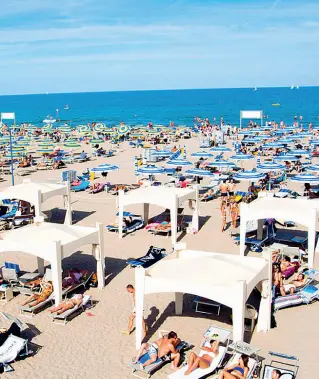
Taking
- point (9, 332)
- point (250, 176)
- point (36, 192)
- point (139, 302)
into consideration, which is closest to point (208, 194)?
point (250, 176)

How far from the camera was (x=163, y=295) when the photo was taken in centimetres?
955

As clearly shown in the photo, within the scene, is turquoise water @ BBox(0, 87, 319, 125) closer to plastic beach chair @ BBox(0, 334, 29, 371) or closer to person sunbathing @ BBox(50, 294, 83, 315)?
person sunbathing @ BBox(50, 294, 83, 315)

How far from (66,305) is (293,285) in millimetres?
4157

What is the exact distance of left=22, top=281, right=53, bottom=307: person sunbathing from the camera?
29.1 feet

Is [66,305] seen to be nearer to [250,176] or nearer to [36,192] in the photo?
[36,192]

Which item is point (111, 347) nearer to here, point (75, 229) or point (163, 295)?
point (163, 295)

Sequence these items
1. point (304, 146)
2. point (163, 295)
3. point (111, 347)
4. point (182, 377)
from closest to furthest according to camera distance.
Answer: point (182, 377) < point (111, 347) < point (163, 295) < point (304, 146)

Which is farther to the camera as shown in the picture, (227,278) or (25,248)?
(25,248)

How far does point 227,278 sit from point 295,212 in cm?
383

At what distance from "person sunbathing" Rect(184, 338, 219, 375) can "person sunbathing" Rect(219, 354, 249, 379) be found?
35 centimetres

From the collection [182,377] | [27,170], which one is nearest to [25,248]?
[182,377]

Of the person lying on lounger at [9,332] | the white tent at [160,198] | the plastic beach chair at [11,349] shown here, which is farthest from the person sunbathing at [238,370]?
the white tent at [160,198]

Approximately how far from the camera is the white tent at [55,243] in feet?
28.7

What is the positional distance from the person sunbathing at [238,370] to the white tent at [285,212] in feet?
15.0
